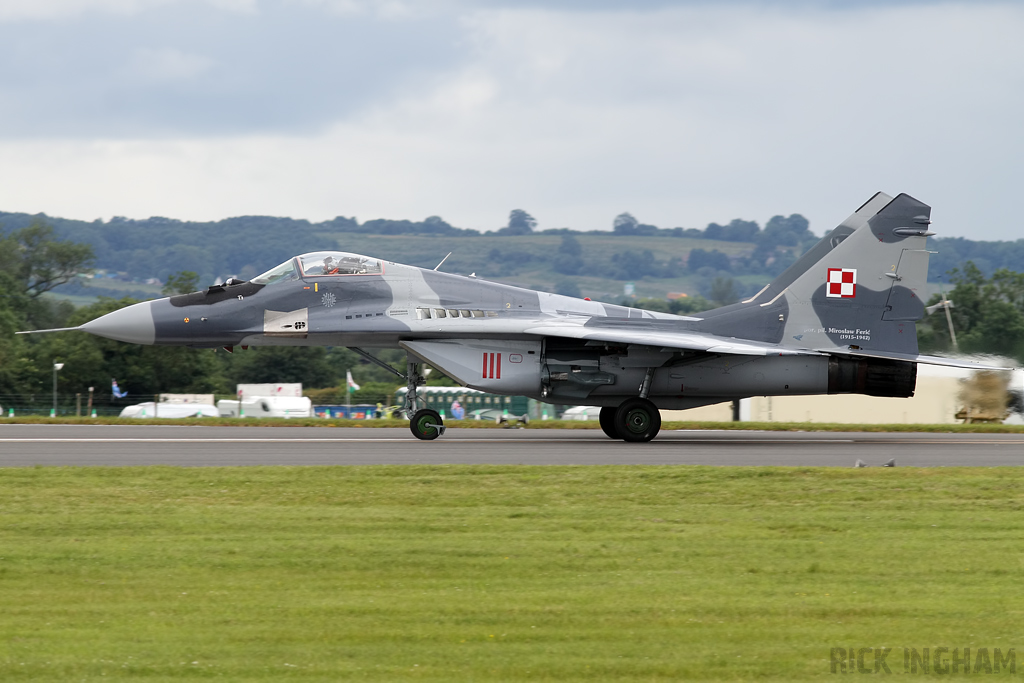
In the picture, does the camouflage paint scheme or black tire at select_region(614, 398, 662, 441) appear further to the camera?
black tire at select_region(614, 398, 662, 441)

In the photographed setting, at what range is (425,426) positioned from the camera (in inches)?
763

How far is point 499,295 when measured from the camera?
19922 millimetres

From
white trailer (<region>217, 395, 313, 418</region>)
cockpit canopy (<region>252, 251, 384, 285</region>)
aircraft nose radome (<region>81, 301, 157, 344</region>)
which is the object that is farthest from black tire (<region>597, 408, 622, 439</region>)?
white trailer (<region>217, 395, 313, 418</region>)

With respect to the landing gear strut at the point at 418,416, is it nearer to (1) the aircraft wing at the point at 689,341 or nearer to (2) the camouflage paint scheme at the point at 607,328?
(2) the camouflage paint scheme at the point at 607,328

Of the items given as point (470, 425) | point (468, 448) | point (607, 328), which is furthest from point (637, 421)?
point (470, 425)

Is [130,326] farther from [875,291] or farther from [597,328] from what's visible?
Result: [875,291]

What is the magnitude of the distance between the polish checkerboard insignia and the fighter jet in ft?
0.06

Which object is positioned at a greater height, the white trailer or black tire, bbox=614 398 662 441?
black tire, bbox=614 398 662 441

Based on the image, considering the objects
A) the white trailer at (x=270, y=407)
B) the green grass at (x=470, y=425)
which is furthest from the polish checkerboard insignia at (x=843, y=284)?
the white trailer at (x=270, y=407)

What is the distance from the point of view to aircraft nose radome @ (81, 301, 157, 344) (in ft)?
63.8

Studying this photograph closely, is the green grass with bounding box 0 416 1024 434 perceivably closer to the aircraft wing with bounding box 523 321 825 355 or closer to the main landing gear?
the main landing gear

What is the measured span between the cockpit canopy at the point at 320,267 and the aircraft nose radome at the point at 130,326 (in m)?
1.95

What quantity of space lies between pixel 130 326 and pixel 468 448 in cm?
655

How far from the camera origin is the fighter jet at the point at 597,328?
63.5 feet
